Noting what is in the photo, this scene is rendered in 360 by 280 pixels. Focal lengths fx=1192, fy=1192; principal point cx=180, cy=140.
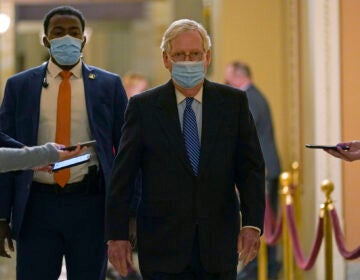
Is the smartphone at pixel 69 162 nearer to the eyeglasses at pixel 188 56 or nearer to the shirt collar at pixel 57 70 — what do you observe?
the shirt collar at pixel 57 70

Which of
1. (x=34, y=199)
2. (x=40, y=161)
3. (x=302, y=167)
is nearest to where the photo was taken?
(x=40, y=161)

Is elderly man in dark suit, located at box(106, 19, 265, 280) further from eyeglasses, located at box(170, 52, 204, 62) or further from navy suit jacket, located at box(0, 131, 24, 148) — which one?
navy suit jacket, located at box(0, 131, 24, 148)

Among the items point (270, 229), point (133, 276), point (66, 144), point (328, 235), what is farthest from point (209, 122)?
point (133, 276)

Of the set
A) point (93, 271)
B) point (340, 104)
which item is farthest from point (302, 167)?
point (93, 271)

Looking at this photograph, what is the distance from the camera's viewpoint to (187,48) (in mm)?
5156

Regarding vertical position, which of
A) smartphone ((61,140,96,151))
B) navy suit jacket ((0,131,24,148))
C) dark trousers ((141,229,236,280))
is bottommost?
dark trousers ((141,229,236,280))

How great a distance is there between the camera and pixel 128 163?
5.06 metres

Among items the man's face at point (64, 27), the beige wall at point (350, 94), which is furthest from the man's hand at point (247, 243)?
the beige wall at point (350, 94)

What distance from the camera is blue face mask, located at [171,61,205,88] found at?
5113mm

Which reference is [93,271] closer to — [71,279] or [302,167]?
[71,279]

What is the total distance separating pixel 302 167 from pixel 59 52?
572cm

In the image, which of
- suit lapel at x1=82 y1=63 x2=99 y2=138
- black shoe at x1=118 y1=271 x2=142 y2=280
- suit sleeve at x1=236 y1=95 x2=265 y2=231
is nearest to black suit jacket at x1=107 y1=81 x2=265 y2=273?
suit sleeve at x1=236 y1=95 x2=265 y2=231

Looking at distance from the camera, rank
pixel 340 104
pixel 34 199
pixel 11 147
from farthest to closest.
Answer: pixel 340 104
pixel 34 199
pixel 11 147

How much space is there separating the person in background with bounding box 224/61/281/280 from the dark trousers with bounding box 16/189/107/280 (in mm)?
5062
